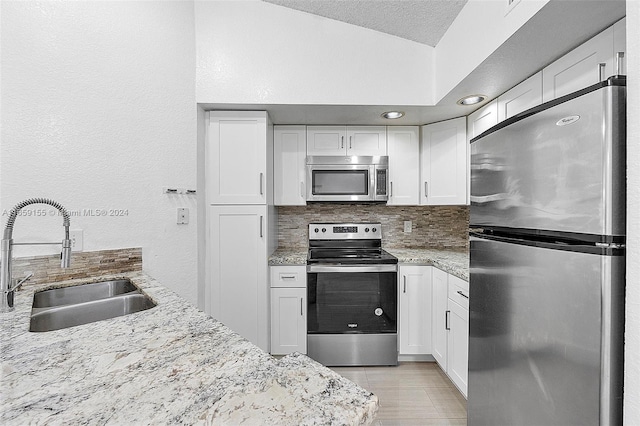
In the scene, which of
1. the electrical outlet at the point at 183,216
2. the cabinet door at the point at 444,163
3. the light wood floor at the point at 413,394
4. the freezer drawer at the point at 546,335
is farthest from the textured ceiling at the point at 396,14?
the light wood floor at the point at 413,394

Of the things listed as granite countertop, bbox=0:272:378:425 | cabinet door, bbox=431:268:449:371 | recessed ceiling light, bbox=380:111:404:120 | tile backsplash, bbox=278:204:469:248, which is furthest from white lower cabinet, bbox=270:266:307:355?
granite countertop, bbox=0:272:378:425

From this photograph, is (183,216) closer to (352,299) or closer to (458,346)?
(352,299)

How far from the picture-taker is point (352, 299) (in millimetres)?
2496

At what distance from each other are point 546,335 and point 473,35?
5.10 ft

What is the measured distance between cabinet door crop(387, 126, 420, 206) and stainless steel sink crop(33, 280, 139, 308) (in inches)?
82.0

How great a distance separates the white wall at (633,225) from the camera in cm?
73

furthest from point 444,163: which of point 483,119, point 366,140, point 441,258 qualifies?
point 441,258

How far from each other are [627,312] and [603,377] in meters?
0.18

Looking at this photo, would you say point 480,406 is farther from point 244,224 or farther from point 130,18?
point 130,18

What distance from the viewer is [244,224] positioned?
2.38 m

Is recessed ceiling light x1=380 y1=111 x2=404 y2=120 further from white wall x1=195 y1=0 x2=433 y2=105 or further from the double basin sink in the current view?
the double basin sink

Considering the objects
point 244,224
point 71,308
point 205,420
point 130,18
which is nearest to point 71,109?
point 130,18

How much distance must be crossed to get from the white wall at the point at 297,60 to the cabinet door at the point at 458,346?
1484 mm

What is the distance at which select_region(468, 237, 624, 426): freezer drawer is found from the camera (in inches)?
31.2
